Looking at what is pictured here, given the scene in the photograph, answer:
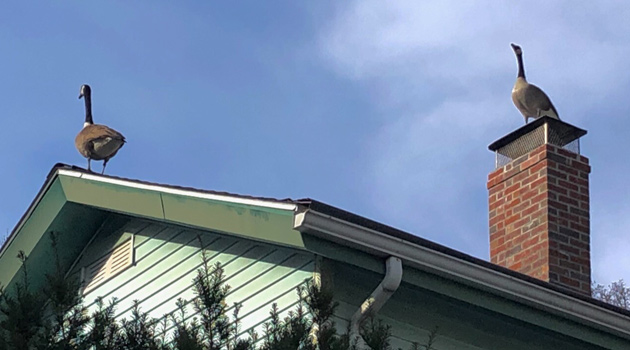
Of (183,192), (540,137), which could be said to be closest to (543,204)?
(540,137)

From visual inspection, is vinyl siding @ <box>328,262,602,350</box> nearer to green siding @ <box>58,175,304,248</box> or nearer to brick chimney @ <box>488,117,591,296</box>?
green siding @ <box>58,175,304,248</box>

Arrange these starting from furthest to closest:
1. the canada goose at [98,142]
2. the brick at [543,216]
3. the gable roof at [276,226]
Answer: the canada goose at [98,142] → the brick at [543,216] → the gable roof at [276,226]

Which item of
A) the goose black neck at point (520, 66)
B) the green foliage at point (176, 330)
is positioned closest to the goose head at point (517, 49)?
the goose black neck at point (520, 66)

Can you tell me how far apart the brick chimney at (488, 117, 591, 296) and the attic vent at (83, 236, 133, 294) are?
355 centimetres

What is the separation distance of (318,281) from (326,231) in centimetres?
40

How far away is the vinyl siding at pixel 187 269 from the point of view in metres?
7.73

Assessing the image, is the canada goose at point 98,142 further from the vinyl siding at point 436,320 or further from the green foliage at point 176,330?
the green foliage at point 176,330

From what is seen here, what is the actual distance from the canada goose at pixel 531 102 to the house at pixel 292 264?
6.44 feet

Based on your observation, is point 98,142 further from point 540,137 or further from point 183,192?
point 540,137

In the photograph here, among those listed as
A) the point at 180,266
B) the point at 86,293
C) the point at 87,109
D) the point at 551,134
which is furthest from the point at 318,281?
the point at 87,109

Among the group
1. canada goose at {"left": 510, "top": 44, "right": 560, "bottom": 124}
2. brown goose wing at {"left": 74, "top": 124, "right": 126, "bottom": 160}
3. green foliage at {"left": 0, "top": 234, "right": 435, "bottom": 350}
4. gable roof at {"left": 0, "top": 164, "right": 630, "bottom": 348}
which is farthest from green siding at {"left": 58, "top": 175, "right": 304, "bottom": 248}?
canada goose at {"left": 510, "top": 44, "right": 560, "bottom": 124}

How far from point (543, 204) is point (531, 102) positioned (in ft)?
5.63

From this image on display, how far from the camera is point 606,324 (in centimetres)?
830

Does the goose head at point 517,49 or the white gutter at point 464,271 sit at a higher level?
the goose head at point 517,49
